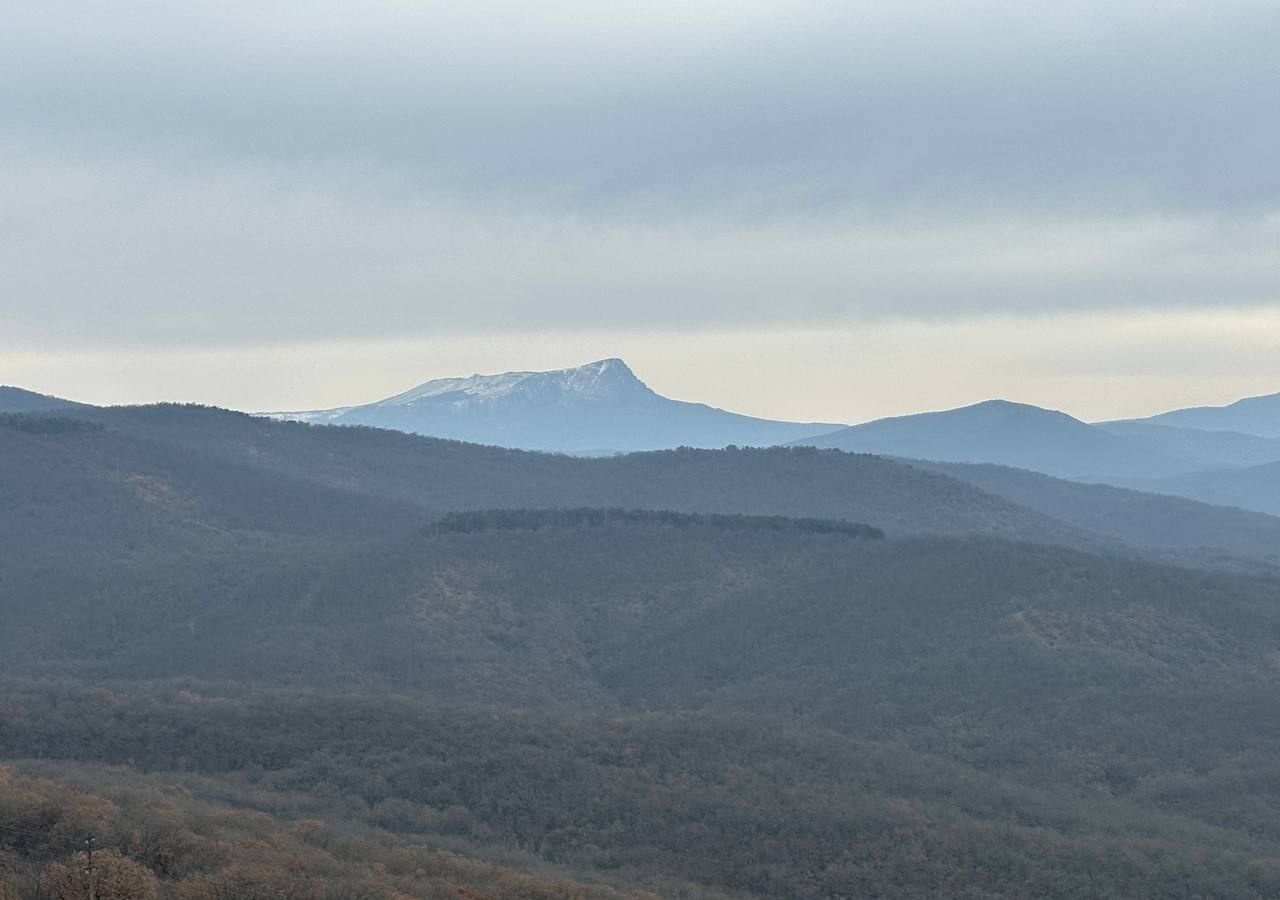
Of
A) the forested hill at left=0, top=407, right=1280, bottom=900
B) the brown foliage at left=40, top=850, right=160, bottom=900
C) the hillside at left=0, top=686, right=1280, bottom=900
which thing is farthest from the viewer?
the forested hill at left=0, top=407, right=1280, bottom=900

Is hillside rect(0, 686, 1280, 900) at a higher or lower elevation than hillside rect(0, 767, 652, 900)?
lower

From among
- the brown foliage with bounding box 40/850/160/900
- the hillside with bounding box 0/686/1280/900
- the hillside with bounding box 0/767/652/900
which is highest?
the brown foliage with bounding box 40/850/160/900

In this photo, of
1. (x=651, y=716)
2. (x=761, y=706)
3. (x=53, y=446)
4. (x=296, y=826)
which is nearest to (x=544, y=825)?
(x=296, y=826)

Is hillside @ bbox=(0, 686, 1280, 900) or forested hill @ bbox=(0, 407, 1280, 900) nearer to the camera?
hillside @ bbox=(0, 686, 1280, 900)

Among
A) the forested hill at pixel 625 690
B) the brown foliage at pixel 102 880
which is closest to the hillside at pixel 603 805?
the forested hill at pixel 625 690

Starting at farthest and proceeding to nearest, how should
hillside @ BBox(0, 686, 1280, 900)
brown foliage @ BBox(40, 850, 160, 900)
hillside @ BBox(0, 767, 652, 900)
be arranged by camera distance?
1. hillside @ BBox(0, 686, 1280, 900)
2. hillside @ BBox(0, 767, 652, 900)
3. brown foliage @ BBox(40, 850, 160, 900)

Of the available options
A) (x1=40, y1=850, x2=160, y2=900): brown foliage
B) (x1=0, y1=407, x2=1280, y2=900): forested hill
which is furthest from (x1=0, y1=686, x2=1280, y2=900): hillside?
(x1=40, y1=850, x2=160, y2=900): brown foliage

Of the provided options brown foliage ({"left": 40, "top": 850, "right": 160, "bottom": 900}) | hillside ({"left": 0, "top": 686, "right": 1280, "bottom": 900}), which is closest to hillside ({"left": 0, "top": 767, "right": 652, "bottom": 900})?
brown foliage ({"left": 40, "top": 850, "right": 160, "bottom": 900})

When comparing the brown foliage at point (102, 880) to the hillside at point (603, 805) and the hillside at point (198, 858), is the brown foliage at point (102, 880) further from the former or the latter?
the hillside at point (603, 805)

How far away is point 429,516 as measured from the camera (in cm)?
18175

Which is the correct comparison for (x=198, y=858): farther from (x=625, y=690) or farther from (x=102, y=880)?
(x=625, y=690)

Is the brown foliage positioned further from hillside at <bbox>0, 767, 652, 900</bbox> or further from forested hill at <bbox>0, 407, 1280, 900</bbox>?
forested hill at <bbox>0, 407, 1280, 900</bbox>

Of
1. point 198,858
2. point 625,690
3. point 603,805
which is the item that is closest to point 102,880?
point 198,858

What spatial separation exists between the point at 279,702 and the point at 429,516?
102 meters
